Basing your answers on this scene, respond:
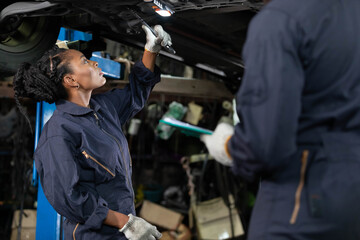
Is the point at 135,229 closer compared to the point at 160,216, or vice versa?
the point at 135,229

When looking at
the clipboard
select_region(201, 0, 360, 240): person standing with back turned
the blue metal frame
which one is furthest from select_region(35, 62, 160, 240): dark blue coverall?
select_region(201, 0, 360, 240): person standing with back turned

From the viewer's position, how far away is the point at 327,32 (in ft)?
3.27

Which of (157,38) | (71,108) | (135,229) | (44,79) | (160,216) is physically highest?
(157,38)

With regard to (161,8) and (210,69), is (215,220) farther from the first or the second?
(161,8)

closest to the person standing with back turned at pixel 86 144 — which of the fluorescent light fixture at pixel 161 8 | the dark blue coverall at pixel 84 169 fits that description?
the dark blue coverall at pixel 84 169

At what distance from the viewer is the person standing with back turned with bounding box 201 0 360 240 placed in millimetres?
965

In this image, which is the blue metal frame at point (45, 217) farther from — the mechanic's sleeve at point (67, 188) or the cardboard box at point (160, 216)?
the cardboard box at point (160, 216)

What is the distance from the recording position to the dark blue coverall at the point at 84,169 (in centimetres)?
174

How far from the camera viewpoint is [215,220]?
469 cm

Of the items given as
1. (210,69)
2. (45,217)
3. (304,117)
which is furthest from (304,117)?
(210,69)

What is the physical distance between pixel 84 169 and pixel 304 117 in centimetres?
120

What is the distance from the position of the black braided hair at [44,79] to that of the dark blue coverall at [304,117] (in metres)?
1.32

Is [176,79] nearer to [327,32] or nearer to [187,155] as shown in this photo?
[187,155]

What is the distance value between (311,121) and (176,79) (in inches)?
134
